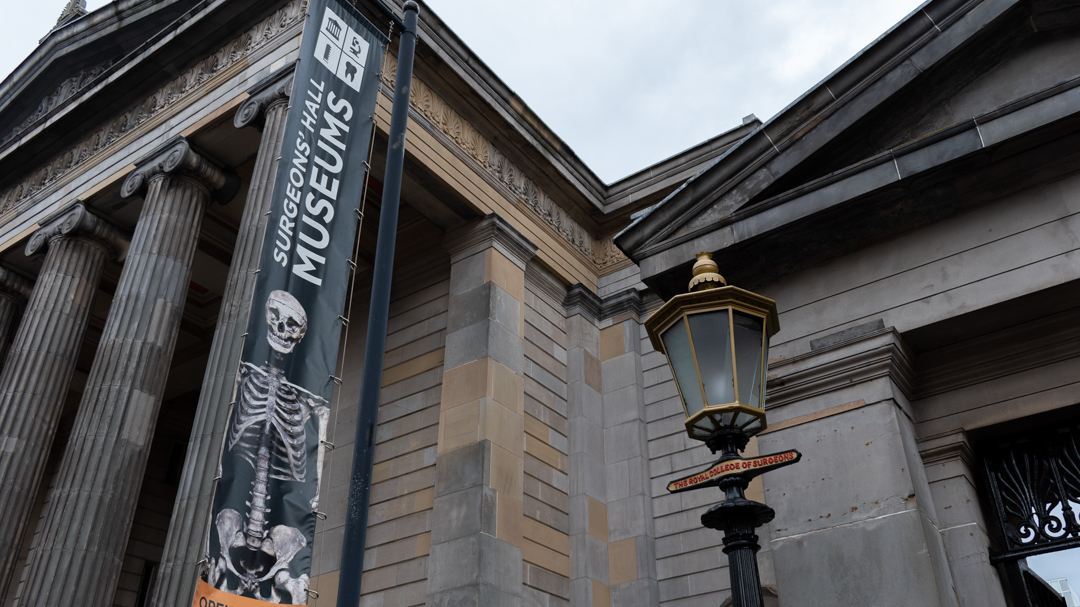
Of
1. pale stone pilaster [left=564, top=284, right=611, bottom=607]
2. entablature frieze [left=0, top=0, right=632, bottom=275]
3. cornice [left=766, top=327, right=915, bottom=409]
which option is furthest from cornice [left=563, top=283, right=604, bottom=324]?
cornice [left=766, top=327, right=915, bottom=409]

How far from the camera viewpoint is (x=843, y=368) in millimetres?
5863

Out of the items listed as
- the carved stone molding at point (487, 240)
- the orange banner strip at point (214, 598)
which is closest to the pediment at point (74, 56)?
the carved stone molding at point (487, 240)

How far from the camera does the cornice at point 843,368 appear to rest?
572 cm

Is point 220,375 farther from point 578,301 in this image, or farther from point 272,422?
point 578,301

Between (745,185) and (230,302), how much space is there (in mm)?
8093

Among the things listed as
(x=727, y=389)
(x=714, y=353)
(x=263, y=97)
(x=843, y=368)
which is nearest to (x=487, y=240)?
(x=263, y=97)

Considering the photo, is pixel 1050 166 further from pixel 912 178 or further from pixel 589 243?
pixel 589 243

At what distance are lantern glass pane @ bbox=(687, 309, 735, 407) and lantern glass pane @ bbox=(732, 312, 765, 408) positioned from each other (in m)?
0.05

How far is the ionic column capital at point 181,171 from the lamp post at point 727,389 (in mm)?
12232

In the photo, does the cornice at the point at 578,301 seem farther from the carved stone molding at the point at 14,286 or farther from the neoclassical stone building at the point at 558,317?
the carved stone molding at the point at 14,286

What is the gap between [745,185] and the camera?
6.88 meters

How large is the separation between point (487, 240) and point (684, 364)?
38.8ft

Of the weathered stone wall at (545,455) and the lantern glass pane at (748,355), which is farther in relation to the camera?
the weathered stone wall at (545,455)

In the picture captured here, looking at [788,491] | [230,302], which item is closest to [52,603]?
[230,302]
